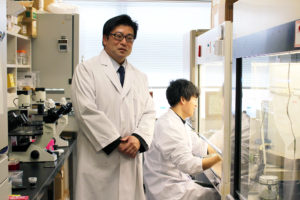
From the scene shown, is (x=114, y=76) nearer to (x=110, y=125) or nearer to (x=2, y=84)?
(x=110, y=125)

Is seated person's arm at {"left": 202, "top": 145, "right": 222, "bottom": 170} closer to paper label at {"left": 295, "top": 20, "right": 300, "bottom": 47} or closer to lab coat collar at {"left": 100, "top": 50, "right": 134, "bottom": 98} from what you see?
lab coat collar at {"left": 100, "top": 50, "right": 134, "bottom": 98}

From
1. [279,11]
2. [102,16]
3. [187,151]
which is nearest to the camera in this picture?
[279,11]

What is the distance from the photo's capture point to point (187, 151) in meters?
2.21

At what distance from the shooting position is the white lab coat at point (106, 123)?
203cm

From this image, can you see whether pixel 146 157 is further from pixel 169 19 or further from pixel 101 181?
pixel 169 19

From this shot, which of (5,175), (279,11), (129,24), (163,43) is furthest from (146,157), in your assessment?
(163,43)

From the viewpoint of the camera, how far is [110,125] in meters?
1.99

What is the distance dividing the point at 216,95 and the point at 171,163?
63 centimetres

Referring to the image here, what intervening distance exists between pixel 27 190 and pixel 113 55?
3.18ft

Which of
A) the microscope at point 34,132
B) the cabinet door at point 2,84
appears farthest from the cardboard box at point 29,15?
the cabinet door at point 2,84

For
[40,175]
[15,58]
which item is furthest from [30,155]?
[15,58]

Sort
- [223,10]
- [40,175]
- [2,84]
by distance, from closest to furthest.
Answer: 1. [2,84]
2. [40,175]
3. [223,10]

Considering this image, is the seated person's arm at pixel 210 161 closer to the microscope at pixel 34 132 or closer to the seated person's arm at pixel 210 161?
the seated person's arm at pixel 210 161

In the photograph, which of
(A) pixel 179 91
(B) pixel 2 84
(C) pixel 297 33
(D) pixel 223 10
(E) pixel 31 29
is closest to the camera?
(C) pixel 297 33
